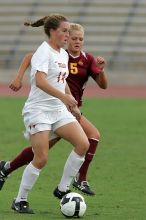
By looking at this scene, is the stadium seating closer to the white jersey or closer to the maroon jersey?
the maroon jersey

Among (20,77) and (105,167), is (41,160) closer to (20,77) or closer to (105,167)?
(20,77)

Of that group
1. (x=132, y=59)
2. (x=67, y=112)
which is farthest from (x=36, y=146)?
(x=132, y=59)

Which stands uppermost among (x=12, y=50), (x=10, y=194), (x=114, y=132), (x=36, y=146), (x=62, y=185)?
(x=36, y=146)

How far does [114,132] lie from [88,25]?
613 inches

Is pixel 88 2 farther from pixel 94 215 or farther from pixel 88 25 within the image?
pixel 94 215

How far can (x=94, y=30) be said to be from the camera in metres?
30.7

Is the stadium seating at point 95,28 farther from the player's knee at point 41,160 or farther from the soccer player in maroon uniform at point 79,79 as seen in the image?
the player's knee at point 41,160

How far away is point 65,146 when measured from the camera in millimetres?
14148

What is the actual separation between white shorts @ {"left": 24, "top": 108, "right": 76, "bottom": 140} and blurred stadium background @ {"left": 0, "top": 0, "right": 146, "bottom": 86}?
771 inches

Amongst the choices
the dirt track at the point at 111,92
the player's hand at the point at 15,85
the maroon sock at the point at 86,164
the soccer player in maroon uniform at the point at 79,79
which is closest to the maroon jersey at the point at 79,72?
the soccer player in maroon uniform at the point at 79,79

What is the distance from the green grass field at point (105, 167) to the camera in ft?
26.2

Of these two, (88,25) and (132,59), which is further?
(88,25)

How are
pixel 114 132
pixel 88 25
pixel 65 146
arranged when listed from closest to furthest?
pixel 65 146
pixel 114 132
pixel 88 25

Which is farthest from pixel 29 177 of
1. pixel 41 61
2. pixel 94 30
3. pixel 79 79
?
pixel 94 30
